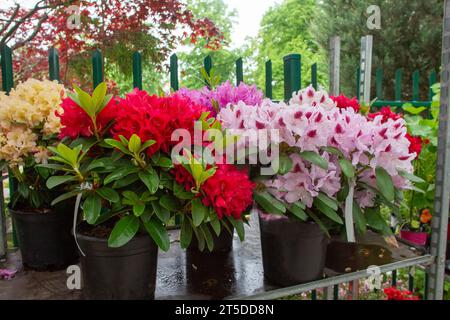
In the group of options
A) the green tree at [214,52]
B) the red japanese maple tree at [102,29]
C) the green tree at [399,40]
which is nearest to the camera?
the red japanese maple tree at [102,29]

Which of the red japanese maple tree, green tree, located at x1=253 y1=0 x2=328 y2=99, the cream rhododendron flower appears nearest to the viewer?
the cream rhododendron flower

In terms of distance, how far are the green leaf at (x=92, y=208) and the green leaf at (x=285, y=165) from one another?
0.34m

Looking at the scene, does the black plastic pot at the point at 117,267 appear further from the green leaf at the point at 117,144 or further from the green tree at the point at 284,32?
the green tree at the point at 284,32

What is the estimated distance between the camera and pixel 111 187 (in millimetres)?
759

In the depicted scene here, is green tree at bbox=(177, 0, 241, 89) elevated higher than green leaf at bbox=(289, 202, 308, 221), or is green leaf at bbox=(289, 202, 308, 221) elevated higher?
green tree at bbox=(177, 0, 241, 89)

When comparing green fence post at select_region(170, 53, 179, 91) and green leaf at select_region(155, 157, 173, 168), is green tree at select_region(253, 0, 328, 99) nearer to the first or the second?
green fence post at select_region(170, 53, 179, 91)

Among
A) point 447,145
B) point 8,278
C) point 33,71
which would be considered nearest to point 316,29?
point 33,71

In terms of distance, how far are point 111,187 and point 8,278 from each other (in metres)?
0.42

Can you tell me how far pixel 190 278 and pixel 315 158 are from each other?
407mm

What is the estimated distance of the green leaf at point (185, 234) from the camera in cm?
78

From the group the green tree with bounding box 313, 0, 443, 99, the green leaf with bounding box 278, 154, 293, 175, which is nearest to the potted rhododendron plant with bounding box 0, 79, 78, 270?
the green leaf with bounding box 278, 154, 293, 175

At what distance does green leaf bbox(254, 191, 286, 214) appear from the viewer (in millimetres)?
805

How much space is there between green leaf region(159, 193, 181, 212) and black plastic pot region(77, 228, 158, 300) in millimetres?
80

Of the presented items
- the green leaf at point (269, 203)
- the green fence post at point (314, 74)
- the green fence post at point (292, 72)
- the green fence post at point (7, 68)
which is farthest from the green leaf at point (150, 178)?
the green fence post at point (314, 74)
